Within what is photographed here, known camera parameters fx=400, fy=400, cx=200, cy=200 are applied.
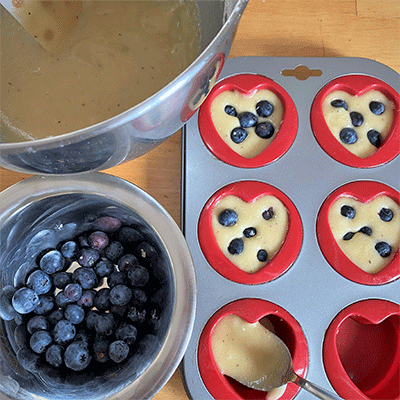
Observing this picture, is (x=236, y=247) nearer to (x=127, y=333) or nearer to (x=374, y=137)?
(x=127, y=333)

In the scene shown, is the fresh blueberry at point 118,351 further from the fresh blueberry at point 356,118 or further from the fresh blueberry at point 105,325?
the fresh blueberry at point 356,118

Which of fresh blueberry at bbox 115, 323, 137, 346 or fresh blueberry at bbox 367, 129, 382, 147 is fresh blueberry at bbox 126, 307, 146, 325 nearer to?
fresh blueberry at bbox 115, 323, 137, 346

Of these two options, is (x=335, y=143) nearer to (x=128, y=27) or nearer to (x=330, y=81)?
(x=330, y=81)

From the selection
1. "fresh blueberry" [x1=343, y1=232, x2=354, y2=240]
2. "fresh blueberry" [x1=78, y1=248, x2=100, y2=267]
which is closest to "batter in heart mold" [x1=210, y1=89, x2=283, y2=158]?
"fresh blueberry" [x1=343, y1=232, x2=354, y2=240]

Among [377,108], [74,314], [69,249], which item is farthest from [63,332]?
[377,108]

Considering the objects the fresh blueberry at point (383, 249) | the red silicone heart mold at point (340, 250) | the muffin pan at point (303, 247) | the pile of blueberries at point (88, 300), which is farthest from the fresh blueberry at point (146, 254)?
the fresh blueberry at point (383, 249)

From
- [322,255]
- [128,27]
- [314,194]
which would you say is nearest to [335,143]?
[314,194]
